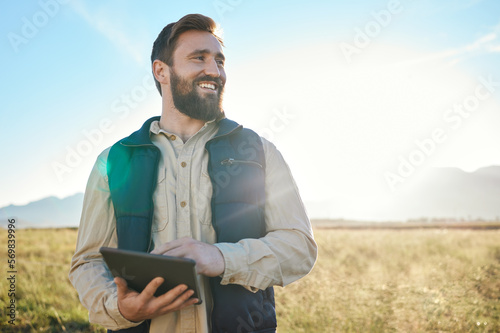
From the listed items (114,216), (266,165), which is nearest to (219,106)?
(266,165)

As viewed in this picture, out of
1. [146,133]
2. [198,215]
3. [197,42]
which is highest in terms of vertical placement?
[197,42]

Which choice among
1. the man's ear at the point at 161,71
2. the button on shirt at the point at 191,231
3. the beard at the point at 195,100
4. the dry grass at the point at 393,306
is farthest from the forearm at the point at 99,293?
the dry grass at the point at 393,306

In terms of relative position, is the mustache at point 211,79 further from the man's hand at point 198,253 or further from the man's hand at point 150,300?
the man's hand at point 150,300

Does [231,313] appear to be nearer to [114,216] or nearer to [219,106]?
[114,216]

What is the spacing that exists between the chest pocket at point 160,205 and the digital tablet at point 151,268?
16.8 inches

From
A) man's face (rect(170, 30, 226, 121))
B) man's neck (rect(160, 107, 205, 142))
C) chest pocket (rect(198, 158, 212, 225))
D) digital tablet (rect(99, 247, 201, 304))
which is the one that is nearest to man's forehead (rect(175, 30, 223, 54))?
man's face (rect(170, 30, 226, 121))

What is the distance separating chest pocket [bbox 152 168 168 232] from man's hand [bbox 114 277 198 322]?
43 cm

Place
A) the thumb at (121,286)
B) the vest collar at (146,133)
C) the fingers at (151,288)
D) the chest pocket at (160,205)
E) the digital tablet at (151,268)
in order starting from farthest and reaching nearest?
the vest collar at (146,133), the chest pocket at (160,205), the thumb at (121,286), the fingers at (151,288), the digital tablet at (151,268)

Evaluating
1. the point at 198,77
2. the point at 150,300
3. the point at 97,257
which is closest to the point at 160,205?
the point at 97,257

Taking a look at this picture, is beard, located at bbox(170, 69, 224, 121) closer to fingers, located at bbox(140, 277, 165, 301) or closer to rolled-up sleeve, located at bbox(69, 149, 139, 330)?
rolled-up sleeve, located at bbox(69, 149, 139, 330)

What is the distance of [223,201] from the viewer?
2.12 metres

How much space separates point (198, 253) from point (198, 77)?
1.23 metres

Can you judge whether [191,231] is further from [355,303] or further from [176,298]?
[355,303]

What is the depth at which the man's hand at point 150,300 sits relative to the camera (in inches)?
66.6
